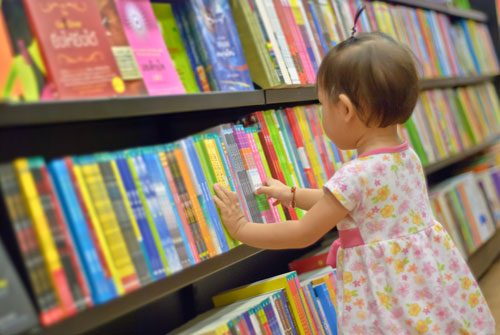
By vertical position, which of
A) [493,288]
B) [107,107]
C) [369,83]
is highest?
[107,107]

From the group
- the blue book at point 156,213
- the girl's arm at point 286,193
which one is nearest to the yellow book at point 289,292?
the girl's arm at point 286,193

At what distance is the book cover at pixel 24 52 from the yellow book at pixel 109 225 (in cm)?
17

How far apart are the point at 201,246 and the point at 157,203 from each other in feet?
0.50

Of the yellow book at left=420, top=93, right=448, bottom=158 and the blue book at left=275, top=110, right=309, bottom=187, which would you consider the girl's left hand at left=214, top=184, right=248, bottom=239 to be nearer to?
the blue book at left=275, top=110, right=309, bottom=187

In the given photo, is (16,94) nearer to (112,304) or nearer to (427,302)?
(112,304)

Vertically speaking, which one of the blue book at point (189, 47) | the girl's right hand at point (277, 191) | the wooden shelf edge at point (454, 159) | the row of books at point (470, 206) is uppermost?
the blue book at point (189, 47)

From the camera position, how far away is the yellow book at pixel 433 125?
245cm

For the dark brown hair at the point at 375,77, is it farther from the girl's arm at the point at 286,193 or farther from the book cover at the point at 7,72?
the book cover at the point at 7,72

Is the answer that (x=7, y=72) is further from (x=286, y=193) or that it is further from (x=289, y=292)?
(x=289, y=292)

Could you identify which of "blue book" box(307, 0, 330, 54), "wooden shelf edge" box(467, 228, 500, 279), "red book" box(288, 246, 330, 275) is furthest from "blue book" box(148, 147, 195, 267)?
"wooden shelf edge" box(467, 228, 500, 279)

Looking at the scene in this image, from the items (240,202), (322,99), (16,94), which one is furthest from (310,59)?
(16,94)

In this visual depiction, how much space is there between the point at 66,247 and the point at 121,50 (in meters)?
0.49

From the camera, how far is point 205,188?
1199 millimetres

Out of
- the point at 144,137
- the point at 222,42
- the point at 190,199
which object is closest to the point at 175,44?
the point at 222,42
